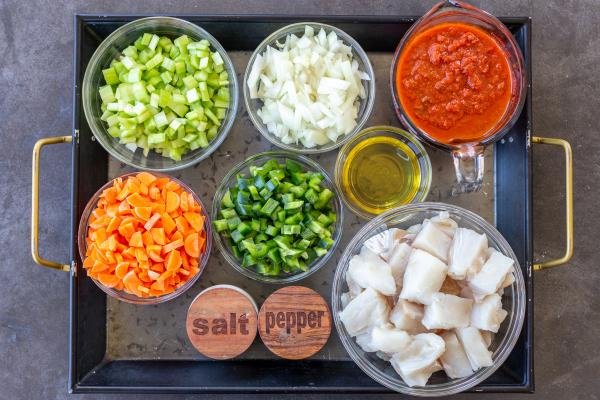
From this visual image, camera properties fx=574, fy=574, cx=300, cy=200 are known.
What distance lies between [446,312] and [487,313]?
0.46 feet

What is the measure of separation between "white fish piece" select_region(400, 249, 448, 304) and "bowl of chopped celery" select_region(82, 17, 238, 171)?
0.83m

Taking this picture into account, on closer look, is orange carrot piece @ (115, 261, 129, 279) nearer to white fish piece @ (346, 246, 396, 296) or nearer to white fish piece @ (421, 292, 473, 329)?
white fish piece @ (346, 246, 396, 296)

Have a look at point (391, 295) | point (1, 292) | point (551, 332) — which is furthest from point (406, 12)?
point (1, 292)

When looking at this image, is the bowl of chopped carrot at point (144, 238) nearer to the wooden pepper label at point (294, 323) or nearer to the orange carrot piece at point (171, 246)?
the orange carrot piece at point (171, 246)

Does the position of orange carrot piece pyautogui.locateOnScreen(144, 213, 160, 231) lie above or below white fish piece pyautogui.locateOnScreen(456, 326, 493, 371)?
above

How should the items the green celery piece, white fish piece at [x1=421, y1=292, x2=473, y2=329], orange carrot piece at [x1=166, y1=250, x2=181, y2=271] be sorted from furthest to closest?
the green celery piece < orange carrot piece at [x1=166, y1=250, x2=181, y2=271] < white fish piece at [x1=421, y1=292, x2=473, y2=329]

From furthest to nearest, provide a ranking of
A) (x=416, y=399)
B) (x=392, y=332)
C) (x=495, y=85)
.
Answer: (x=416, y=399) → (x=495, y=85) → (x=392, y=332)

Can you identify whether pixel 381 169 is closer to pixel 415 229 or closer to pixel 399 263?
pixel 415 229

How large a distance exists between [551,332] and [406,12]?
4.53ft

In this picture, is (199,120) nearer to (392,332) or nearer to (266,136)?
(266,136)

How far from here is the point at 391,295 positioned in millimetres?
1870

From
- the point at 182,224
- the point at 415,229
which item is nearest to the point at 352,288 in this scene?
the point at 415,229

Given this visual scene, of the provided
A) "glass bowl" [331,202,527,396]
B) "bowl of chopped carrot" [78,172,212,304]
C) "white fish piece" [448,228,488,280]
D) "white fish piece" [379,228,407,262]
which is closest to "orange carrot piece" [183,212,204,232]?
"bowl of chopped carrot" [78,172,212,304]

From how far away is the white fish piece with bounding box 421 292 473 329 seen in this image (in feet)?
5.79
